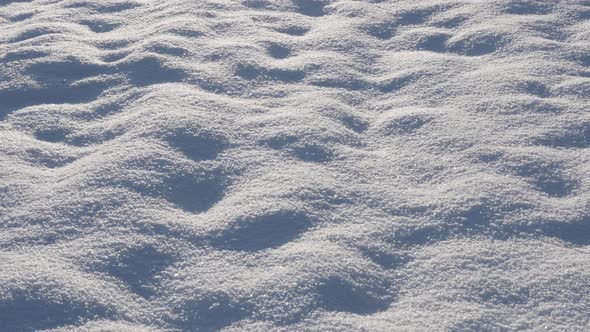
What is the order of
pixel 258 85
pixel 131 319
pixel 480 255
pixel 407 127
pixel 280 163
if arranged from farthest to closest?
pixel 258 85 < pixel 407 127 < pixel 280 163 < pixel 480 255 < pixel 131 319

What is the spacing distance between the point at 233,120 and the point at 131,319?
0.75 metres

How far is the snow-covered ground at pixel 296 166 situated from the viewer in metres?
1.36

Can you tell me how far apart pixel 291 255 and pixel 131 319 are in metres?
0.34

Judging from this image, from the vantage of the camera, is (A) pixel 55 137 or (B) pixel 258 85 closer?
(A) pixel 55 137

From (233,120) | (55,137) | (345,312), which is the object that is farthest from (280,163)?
(55,137)

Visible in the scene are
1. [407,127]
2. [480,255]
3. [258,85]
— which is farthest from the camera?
[258,85]

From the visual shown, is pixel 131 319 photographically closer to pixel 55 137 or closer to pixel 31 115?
pixel 55 137

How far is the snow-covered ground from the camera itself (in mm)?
1356

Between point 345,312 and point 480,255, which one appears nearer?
point 345,312

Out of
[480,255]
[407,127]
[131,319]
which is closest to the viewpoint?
[131,319]

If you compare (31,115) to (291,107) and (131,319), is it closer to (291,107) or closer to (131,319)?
(291,107)

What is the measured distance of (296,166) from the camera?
1.74m

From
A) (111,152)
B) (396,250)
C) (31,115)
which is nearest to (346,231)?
(396,250)

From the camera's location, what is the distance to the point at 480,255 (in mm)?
1443
